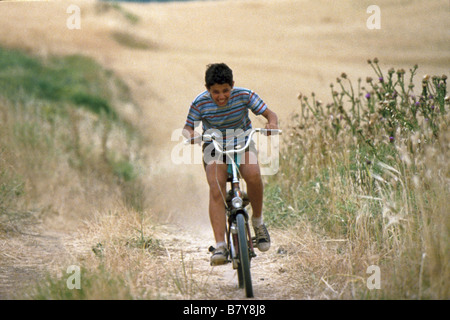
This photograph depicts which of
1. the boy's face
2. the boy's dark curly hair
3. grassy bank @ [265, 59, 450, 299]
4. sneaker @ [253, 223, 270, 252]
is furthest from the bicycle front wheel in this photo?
the boy's dark curly hair

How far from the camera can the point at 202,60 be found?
31281 mm

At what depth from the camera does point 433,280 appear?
143 inches

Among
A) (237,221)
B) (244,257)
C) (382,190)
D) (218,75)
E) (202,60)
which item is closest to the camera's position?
(244,257)

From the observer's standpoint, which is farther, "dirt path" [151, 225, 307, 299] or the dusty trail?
the dusty trail

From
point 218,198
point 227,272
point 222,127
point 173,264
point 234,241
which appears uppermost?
point 222,127

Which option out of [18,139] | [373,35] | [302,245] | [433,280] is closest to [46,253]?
[302,245]

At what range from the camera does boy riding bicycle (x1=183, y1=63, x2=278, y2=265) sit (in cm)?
454

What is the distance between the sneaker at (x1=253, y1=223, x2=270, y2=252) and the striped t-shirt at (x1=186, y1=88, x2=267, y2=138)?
882mm

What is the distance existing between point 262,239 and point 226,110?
3.76 feet

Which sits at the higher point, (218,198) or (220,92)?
(220,92)

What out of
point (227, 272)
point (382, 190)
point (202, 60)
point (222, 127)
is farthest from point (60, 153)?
point (202, 60)

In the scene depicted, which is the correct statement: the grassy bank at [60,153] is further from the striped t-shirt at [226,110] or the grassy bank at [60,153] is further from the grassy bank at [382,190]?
the striped t-shirt at [226,110]

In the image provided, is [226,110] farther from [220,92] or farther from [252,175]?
[252,175]

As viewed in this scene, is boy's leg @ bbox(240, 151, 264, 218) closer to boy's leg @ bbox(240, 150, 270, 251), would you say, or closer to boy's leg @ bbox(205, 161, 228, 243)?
boy's leg @ bbox(240, 150, 270, 251)
